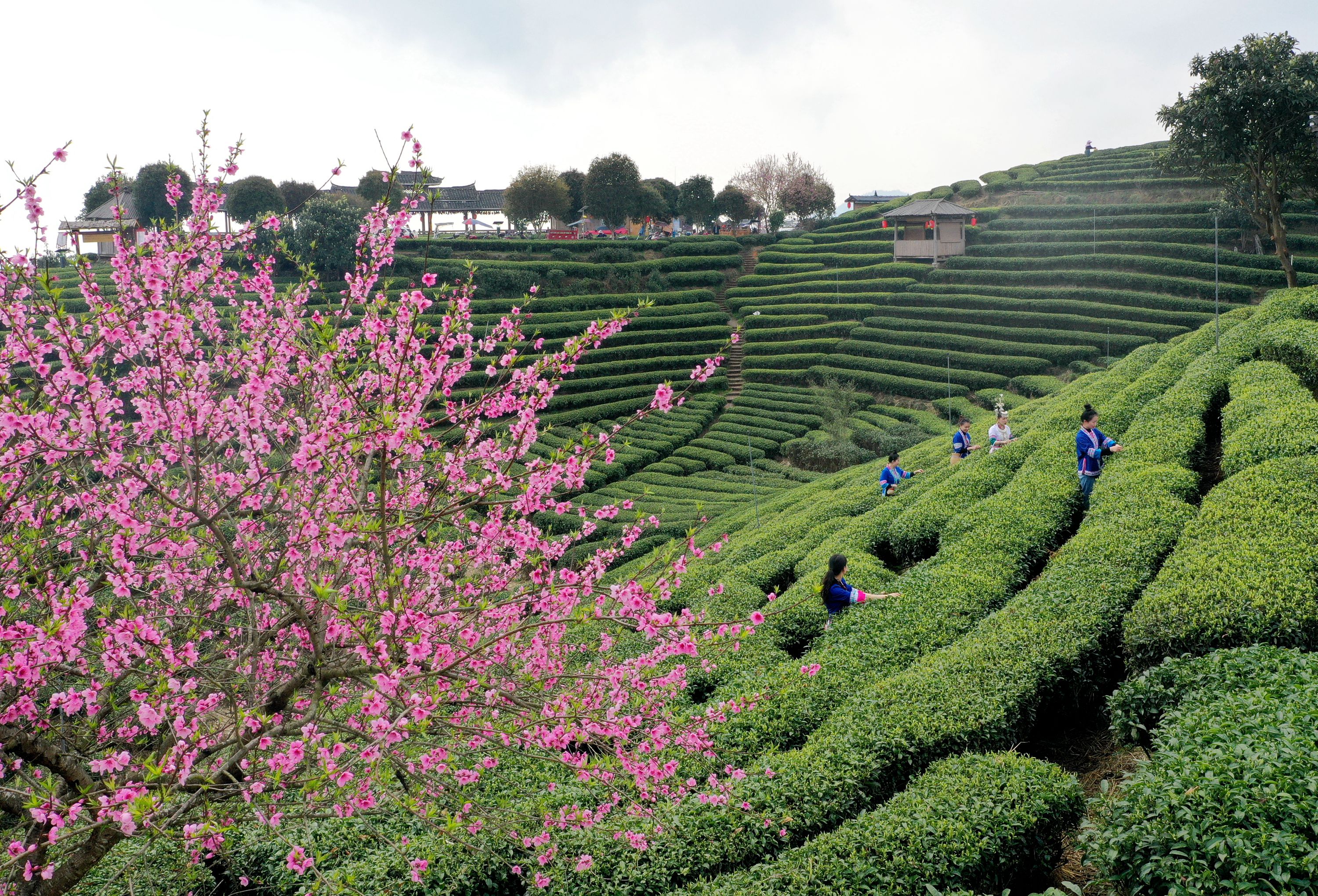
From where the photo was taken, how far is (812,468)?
30562mm

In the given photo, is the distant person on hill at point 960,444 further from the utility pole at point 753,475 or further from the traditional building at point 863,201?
the traditional building at point 863,201

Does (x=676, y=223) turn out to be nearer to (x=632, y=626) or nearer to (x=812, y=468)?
(x=812, y=468)

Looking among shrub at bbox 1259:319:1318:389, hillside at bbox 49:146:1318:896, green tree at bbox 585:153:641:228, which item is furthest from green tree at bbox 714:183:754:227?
shrub at bbox 1259:319:1318:389

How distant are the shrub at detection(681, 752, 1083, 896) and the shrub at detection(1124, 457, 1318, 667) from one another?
188 cm

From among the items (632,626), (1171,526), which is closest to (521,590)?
(632,626)

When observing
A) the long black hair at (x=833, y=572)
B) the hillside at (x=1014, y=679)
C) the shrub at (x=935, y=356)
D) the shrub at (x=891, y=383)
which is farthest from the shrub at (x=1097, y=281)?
the long black hair at (x=833, y=572)

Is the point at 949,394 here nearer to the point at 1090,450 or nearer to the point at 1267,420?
the point at 1267,420

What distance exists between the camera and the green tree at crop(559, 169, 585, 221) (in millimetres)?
66688

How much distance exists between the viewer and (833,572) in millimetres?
8750

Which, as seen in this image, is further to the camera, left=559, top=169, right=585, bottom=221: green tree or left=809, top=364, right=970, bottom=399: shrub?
left=559, top=169, right=585, bottom=221: green tree

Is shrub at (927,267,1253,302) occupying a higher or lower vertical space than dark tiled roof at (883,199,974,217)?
lower

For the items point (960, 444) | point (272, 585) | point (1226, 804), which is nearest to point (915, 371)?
point (960, 444)

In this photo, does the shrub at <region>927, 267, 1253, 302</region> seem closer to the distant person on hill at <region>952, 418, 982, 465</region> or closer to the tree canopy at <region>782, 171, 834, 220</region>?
the tree canopy at <region>782, 171, 834, 220</region>

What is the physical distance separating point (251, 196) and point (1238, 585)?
55.8 m
